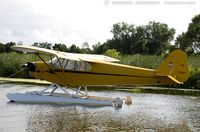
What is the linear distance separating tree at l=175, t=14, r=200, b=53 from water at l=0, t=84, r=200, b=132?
79.5 feet

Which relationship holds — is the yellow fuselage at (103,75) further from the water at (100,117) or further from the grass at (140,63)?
the grass at (140,63)

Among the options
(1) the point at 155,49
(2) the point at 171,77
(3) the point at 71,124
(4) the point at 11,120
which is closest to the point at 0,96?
(4) the point at 11,120

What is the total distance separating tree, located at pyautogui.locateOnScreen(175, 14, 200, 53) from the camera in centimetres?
3506

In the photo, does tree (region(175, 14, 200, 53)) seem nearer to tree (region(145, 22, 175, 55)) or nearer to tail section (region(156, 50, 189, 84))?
tail section (region(156, 50, 189, 84))

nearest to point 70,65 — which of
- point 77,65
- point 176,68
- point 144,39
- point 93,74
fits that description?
point 77,65

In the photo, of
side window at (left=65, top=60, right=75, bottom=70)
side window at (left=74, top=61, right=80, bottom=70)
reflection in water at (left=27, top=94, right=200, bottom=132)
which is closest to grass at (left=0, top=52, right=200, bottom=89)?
side window at (left=65, top=60, right=75, bottom=70)

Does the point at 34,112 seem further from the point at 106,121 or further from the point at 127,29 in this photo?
the point at 127,29

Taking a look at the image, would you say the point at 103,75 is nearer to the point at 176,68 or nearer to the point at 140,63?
the point at 176,68

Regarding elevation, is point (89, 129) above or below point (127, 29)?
below

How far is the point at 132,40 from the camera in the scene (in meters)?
71.9

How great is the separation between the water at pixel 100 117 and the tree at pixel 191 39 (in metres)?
24.2

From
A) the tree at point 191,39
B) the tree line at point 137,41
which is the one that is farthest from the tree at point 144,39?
the tree at point 191,39

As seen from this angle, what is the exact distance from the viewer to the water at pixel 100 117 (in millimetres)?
7914

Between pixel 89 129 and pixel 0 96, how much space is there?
7218 mm
